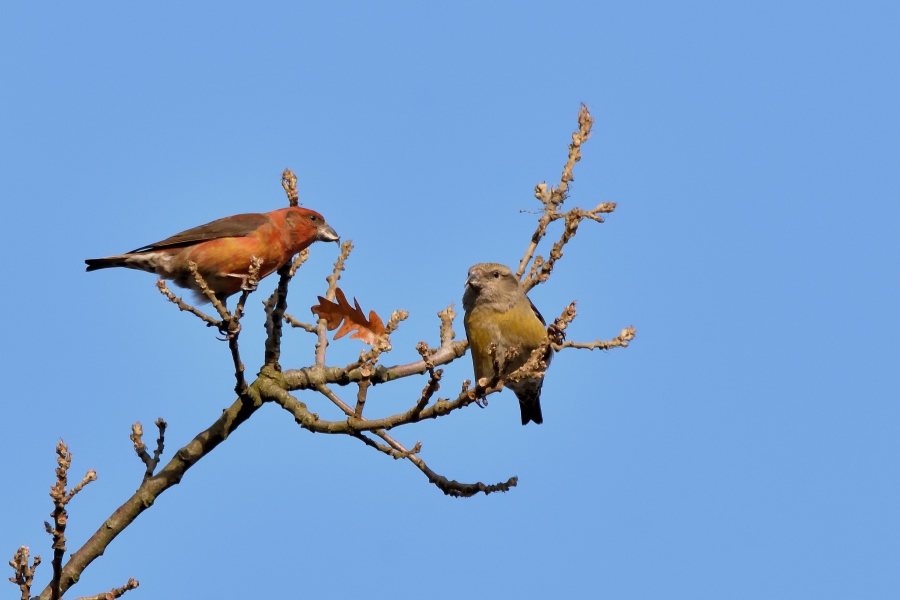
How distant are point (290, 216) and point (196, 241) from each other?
0.80m

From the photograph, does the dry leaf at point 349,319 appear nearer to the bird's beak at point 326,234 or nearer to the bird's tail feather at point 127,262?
the bird's beak at point 326,234

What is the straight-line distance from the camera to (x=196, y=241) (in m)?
7.13

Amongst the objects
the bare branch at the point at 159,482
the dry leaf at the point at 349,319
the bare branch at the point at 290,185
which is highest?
the bare branch at the point at 290,185

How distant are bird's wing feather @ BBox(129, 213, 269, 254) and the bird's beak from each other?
470 millimetres

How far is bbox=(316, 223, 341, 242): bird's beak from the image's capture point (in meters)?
7.47

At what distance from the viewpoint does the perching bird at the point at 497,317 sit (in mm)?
7096

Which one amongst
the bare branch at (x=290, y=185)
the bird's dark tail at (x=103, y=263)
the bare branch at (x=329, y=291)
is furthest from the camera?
the bird's dark tail at (x=103, y=263)

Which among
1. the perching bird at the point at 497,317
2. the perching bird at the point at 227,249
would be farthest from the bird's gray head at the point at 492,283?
the perching bird at the point at 227,249

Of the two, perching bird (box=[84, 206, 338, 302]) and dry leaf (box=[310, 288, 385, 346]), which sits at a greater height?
perching bird (box=[84, 206, 338, 302])

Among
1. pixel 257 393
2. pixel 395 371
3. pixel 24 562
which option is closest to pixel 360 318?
pixel 395 371

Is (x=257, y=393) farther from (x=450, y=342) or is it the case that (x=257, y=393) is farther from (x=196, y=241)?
(x=196, y=241)

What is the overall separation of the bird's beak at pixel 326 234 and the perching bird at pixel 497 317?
122 centimetres

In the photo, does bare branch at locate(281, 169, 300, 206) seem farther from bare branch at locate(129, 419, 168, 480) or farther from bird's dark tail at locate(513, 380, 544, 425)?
bird's dark tail at locate(513, 380, 544, 425)

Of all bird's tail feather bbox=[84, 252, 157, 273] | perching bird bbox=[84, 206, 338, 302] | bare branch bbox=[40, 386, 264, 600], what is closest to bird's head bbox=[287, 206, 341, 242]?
perching bird bbox=[84, 206, 338, 302]
